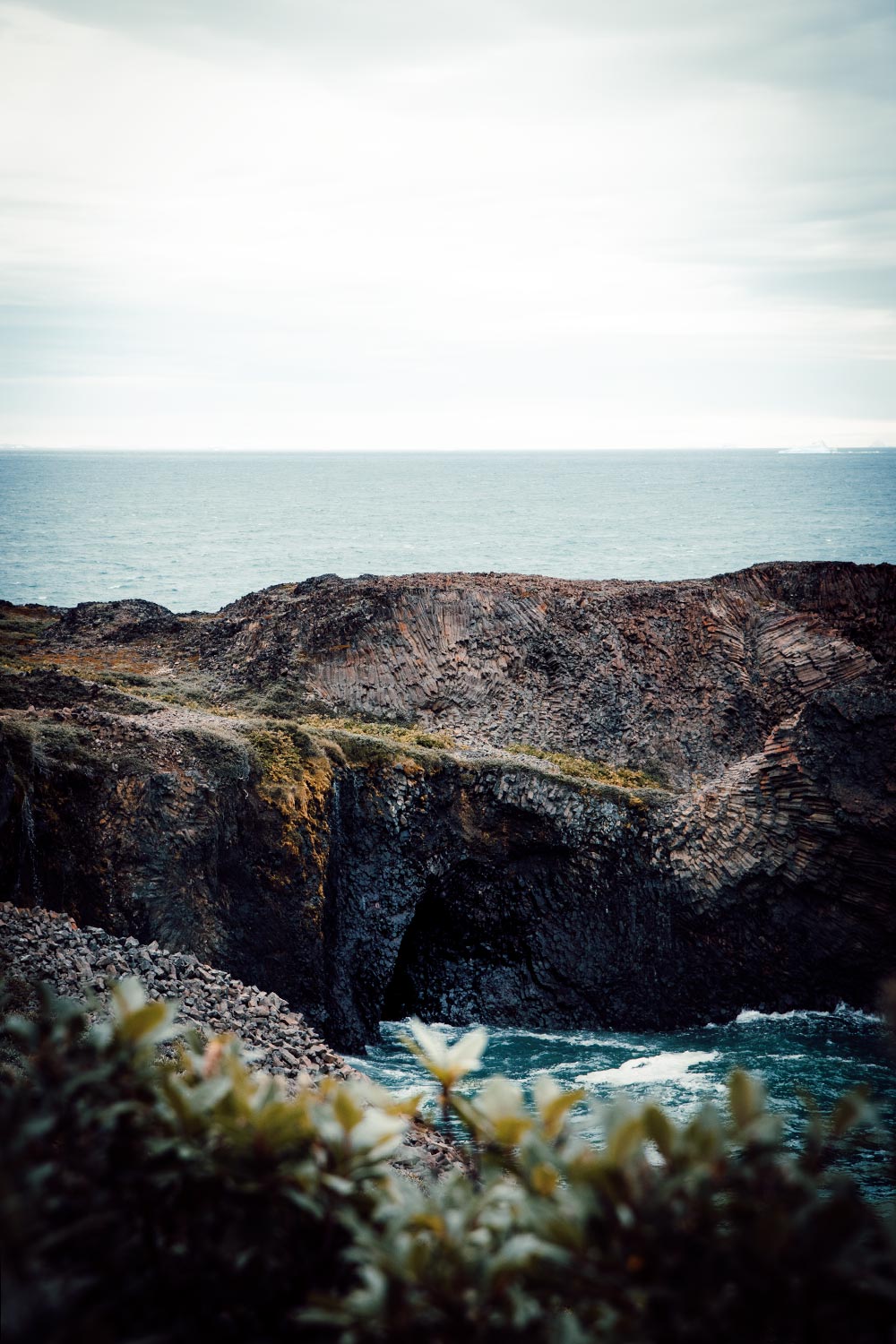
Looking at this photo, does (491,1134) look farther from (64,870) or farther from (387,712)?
(387,712)

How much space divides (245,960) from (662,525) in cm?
14074

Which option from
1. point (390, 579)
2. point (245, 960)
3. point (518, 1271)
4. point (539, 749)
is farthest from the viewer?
point (390, 579)

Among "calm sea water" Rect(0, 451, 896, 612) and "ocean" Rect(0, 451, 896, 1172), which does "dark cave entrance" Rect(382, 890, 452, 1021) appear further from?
"calm sea water" Rect(0, 451, 896, 612)

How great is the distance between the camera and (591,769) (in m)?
26.2

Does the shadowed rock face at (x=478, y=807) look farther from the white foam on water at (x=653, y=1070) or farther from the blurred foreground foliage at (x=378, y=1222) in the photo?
the blurred foreground foliage at (x=378, y=1222)

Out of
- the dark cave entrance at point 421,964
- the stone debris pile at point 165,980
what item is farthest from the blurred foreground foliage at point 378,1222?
the dark cave entrance at point 421,964

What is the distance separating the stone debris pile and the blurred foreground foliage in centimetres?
1016

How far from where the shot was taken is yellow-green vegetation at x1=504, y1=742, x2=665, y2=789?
25578 millimetres

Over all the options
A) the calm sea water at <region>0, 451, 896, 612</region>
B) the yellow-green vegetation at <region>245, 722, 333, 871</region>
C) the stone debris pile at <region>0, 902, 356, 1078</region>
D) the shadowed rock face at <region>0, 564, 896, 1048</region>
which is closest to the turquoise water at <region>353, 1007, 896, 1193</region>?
the shadowed rock face at <region>0, 564, 896, 1048</region>

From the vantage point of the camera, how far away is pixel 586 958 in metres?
22.1

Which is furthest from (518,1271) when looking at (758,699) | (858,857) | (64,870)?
(758,699)

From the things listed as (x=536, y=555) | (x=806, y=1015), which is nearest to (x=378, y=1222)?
(x=806, y=1015)

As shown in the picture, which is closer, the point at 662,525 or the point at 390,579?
the point at 390,579

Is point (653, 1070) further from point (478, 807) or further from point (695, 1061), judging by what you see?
point (478, 807)
